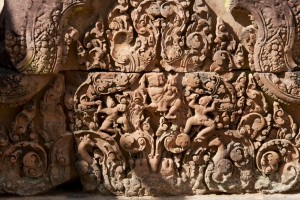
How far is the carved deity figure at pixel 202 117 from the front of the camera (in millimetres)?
6020

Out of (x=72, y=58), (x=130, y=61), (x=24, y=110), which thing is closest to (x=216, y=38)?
(x=130, y=61)

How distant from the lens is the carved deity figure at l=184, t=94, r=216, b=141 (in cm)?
602

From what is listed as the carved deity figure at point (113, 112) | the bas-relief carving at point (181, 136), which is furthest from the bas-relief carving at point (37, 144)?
the carved deity figure at point (113, 112)

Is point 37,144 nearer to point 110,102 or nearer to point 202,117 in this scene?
point 110,102

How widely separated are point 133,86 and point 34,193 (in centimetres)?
102

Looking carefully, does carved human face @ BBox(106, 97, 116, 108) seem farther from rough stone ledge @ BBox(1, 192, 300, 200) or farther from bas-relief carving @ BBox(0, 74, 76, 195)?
rough stone ledge @ BBox(1, 192, 300, 200)

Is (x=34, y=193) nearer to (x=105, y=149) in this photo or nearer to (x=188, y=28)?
(x=105, y=149)

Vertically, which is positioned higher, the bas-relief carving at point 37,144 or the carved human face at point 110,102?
the carved human face at point 110,102

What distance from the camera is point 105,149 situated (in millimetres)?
6031

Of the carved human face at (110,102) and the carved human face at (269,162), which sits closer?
the carved human face at (110,102)

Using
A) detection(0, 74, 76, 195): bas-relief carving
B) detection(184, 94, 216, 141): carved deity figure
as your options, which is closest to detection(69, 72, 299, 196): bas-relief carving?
detection(184, 94, 216, 141): carved deity figure

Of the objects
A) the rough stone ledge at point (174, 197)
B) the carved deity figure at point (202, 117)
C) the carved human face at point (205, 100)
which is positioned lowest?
the rough stone ledge at point (174, 197)

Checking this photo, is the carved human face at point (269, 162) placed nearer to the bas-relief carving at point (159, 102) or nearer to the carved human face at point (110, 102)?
the bas-relief carving at point (159, 102)

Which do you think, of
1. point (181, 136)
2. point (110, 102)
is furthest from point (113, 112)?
point (181, 136)
